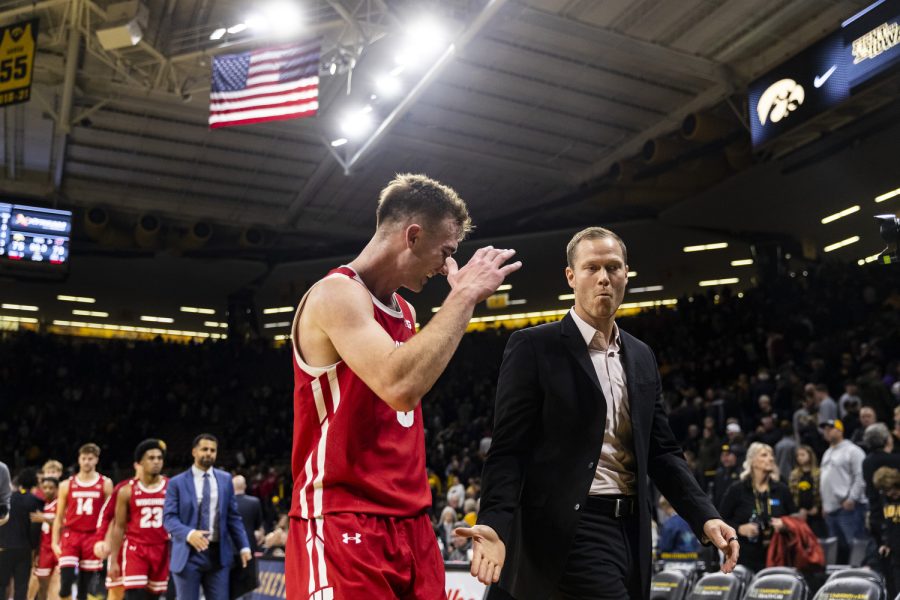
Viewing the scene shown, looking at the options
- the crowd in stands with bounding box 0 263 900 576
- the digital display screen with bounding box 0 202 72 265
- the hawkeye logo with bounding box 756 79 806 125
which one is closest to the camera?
the crowd in stands with bounding box 0 263 900 576

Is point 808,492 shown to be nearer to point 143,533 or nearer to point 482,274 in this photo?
point 143,533

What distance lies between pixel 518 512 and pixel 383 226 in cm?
133

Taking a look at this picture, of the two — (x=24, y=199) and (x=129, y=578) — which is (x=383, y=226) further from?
(x=24, y=199)

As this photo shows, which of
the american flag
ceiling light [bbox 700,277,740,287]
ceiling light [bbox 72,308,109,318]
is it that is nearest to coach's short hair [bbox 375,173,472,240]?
the american flag

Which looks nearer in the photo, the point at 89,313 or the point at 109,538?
the point at 109,538

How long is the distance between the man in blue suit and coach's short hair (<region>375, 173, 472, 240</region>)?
5894mm

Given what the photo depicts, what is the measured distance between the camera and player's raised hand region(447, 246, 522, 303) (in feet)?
9.53

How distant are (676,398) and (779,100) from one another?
828 centimetres

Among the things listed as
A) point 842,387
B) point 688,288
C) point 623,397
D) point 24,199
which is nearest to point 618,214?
point 688,288

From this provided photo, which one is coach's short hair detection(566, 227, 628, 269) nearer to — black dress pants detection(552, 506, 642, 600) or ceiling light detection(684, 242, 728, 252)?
black dress pants detection(552, 506, 642, 600)

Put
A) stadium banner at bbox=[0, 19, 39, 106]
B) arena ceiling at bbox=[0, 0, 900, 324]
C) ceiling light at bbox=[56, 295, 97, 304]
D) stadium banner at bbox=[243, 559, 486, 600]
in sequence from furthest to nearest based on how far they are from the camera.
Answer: ceiling light at bbox=[56, 295, 97, 304]
arena ceiling at bbox=[0, 0, 900, 324]
stadium banner at bbox=[0, 19, 39, 106]
stadium banner at bbox=[243, 559, 486, 600]

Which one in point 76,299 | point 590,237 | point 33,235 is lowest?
point 590,237

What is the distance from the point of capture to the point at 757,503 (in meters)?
8.70

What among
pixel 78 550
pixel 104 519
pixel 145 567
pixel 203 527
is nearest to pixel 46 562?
pixel 78 550
